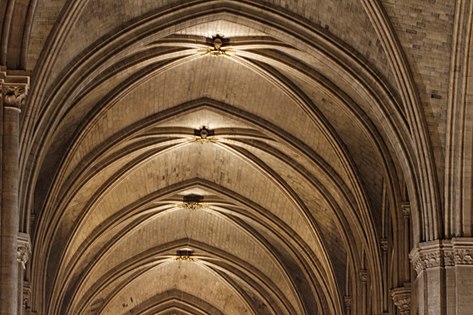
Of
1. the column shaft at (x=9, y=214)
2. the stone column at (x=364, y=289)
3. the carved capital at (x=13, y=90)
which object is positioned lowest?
the column shaft at (x=9, y=214)

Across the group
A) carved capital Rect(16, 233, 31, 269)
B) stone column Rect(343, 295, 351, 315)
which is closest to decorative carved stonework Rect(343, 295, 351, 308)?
stone column Rect(343, 295, 351, 315)

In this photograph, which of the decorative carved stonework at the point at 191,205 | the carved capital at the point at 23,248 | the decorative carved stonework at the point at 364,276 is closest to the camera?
the carved capital at the point at 23,248

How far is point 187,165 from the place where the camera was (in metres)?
45.7

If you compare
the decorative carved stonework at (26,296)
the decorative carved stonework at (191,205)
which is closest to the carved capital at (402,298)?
the decorative carved stonework at (26,296)

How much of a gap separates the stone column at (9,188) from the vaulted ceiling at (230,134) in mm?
972

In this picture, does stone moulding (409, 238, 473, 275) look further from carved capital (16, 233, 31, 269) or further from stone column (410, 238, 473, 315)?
carved capital (16, 233, 31, 269)

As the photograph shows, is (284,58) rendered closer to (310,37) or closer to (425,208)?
(310,37)

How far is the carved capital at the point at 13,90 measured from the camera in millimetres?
23906

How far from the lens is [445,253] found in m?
31.0

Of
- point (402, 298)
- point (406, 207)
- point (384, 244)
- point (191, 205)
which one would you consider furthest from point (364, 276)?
point (191, 205)

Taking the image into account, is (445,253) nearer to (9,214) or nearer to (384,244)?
(384,244)

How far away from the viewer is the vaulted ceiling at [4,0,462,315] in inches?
1281

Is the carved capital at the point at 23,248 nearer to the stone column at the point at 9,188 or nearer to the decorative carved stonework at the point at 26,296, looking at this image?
the decorative carved stonework at the point at 26,296

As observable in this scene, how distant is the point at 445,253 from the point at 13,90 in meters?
11.3
